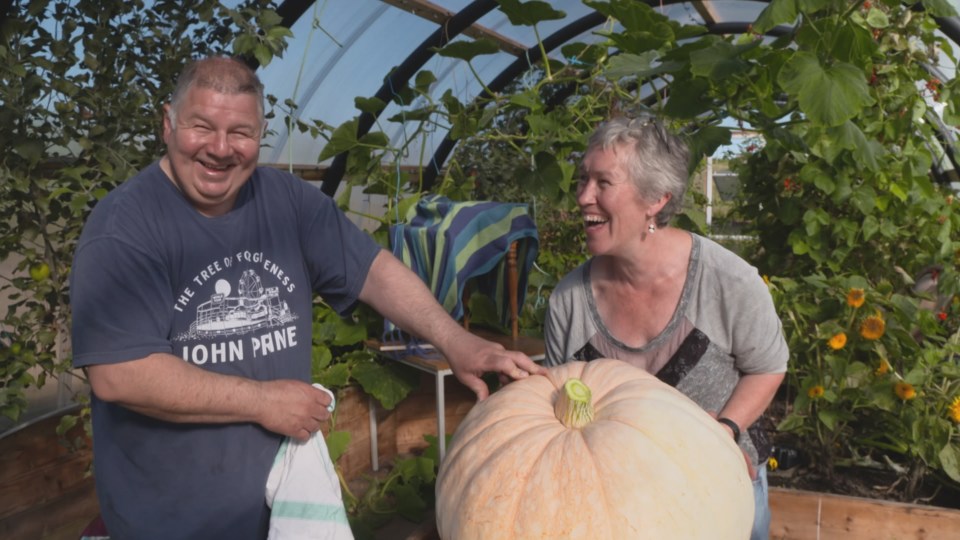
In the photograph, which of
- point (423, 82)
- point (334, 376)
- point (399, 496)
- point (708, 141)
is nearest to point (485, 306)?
point (334, 376)

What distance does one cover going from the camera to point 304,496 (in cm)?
150

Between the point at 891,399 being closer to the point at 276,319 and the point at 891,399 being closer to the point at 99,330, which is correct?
the point at 276,319

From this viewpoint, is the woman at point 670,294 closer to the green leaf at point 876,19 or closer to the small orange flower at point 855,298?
the small orange flower at point 855,298

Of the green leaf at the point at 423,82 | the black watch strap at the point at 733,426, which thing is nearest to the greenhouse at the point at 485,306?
the black watch strap at the point at 733,426

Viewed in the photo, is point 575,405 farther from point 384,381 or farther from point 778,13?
point 384,381

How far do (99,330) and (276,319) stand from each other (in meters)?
0.35

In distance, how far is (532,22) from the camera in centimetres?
297

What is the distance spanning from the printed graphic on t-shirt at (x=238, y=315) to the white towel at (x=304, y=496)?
144 mm

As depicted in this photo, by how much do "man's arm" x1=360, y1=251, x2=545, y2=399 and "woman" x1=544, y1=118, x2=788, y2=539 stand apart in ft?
0.96

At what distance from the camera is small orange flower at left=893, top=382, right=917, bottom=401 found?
235 cm

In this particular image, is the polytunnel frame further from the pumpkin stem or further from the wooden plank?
the pumpkin stem

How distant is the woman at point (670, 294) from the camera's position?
1.59 metres

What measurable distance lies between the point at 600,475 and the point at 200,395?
0.67 meters

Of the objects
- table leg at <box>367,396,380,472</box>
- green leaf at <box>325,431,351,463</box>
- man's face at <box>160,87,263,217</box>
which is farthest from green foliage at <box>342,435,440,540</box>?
man's face at <box>160,87,263,217</box>
